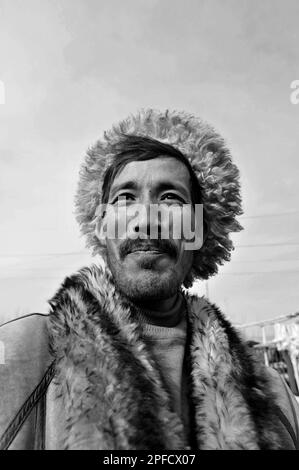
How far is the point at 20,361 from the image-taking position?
93 cm

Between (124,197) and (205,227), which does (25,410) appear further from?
(205,227)

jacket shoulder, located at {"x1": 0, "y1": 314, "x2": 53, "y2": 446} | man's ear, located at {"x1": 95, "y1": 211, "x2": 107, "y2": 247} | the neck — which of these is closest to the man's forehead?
man's ear, located at {"x1": 95, "y1": 211, "x2": 107, "y2": 247}

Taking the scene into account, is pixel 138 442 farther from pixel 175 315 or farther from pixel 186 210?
pixel 186 210

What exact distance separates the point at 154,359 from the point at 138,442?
0.27 meters

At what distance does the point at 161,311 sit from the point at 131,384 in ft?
1.08

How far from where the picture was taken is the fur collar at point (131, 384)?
0.83 metres

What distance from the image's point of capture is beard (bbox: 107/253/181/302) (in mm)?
1109

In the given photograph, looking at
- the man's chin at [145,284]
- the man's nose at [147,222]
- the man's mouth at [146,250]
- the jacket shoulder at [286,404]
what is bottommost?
the jacket shoulder at [286,404]

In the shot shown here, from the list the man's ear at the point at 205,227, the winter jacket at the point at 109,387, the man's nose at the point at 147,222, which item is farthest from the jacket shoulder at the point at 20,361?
the man's ear at the point at 205,227

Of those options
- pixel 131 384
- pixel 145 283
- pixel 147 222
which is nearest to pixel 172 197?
pixel 147 222

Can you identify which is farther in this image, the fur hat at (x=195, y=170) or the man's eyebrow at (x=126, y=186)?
the fur hat at (x=195, y=170)

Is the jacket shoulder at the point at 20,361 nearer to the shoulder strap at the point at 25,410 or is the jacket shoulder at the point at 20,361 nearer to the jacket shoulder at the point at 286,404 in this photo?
the shoulder strap at the point at 25,410

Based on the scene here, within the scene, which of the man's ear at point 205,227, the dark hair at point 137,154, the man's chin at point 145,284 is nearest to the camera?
the man's chin at point 145,284

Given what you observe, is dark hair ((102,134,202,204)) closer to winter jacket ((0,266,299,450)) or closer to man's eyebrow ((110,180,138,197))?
man's eyebrow ((110,180,138,197))
